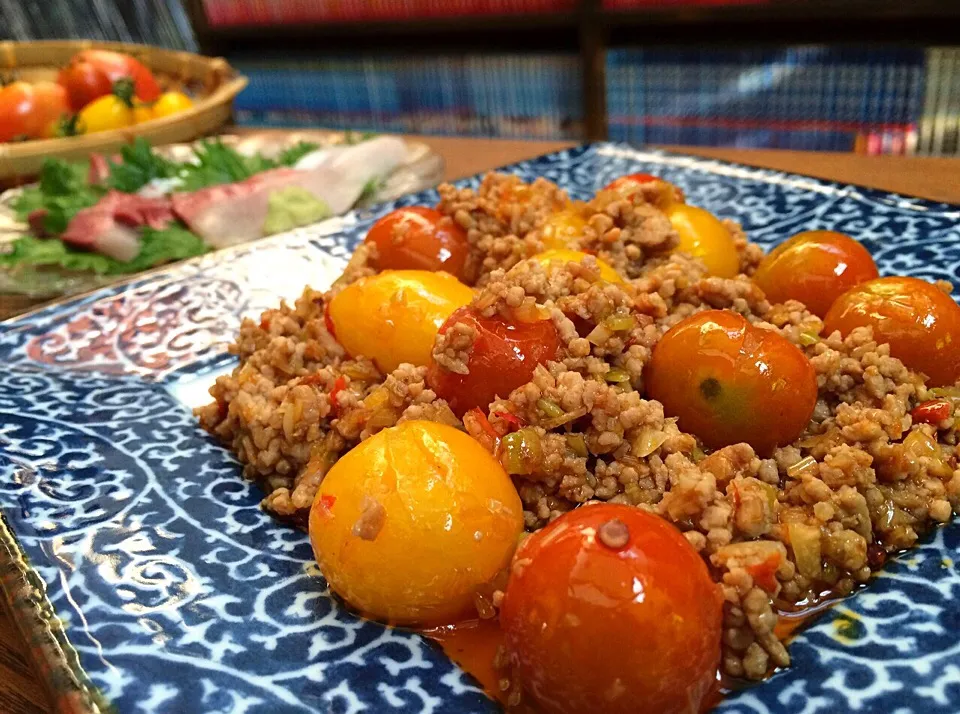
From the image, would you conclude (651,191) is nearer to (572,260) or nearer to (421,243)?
(572,260)

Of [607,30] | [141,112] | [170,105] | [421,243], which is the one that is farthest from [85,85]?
[421,243]

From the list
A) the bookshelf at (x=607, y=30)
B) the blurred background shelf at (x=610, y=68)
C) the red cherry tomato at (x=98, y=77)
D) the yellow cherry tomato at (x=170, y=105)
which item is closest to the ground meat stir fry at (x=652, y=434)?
the bookshelf at (x=607, y=30)

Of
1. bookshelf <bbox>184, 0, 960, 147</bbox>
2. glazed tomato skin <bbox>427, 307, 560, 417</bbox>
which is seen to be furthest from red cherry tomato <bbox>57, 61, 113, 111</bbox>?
glazed tomato skin <bbox>427, 307, 560, 417</bbox>

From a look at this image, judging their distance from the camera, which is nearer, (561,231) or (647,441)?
(647,441)

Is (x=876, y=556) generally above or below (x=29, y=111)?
below

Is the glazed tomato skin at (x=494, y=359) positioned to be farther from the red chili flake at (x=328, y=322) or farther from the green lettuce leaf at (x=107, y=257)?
the green lettuce leaf at (x=107, y=257)

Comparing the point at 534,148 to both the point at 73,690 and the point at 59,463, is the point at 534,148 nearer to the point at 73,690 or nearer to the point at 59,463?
the point at 59,463

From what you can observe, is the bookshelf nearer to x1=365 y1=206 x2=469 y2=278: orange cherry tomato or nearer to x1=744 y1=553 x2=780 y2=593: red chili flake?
x1=365 y1=206 x2=469 y2=278: orange cherry tomato
